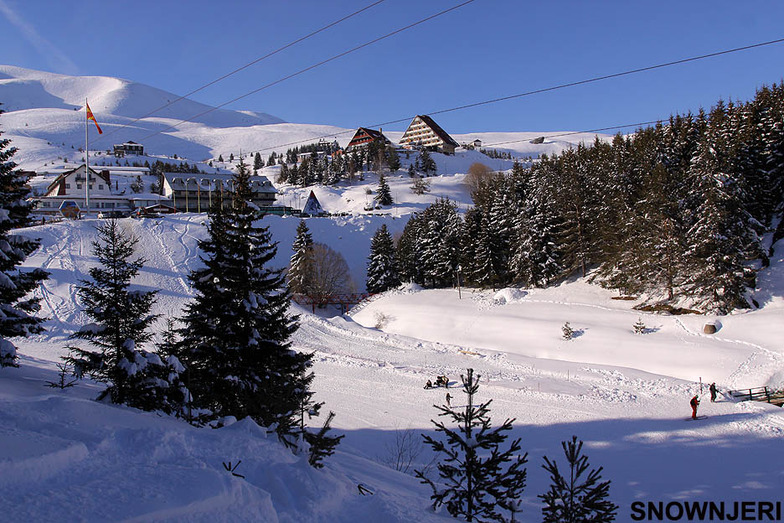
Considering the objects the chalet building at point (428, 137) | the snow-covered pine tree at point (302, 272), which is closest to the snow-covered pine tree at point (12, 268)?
the snow-covered pine tree at point (302, 272)

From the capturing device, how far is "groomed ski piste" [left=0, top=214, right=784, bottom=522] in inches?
161

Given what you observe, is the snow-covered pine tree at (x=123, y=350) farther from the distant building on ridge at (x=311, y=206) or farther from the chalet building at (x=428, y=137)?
the chalet building at (x=428, y=137)

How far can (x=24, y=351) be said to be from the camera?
80.1 feet

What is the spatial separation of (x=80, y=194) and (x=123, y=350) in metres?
78.2

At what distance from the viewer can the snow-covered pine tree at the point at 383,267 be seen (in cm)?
5003

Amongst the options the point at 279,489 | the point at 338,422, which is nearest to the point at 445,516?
the point at 279,489

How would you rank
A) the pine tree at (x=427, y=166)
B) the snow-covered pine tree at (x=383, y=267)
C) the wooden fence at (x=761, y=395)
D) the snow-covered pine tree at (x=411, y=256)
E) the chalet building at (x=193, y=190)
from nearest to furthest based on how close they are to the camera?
the wooden fence at (x=761, y=395) → the snow-covered pine tree at (x=411, y=256) → the snow-covered pine tree at (x=383, y=267) → the chalet building at (x=193, y=190) → the pine tree at (x=427, y=166)

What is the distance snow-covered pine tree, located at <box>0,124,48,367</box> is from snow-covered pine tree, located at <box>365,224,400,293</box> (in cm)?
3921

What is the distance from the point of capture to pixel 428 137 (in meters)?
156

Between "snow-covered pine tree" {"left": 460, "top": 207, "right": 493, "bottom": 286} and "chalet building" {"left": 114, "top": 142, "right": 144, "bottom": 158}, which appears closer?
"snow-covered pine tree" {"left": 460, "top": 207, "right": 493, "bottom": 286}

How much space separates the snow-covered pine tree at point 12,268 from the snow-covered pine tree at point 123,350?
2.29 meters

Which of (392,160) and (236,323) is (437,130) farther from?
(236,323)

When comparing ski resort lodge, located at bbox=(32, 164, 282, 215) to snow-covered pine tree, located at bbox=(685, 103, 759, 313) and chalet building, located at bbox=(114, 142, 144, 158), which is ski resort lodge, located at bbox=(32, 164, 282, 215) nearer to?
snow-covered pine tree, located at bbox=(685, 103, 759, 313)

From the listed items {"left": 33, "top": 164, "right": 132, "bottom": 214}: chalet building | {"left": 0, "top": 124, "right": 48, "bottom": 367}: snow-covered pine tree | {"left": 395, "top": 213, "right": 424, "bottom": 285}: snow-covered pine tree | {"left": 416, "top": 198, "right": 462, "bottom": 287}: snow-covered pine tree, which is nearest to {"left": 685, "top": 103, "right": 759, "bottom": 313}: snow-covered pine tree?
{"left": 416, "top": 198, "right": 462, "bottom": 287}: snow-covered pine tree
